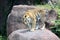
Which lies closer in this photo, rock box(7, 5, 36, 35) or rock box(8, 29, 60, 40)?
rock box(8, 29, 60, 40)

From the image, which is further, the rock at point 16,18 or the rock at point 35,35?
the rock at point 16,18

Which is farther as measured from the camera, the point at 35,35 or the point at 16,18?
the point at 16,18

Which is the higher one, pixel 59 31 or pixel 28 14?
pixel 28 14

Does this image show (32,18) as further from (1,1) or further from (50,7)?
(1,1)

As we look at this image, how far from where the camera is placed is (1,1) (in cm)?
1445

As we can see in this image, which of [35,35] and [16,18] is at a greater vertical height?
[35,35]

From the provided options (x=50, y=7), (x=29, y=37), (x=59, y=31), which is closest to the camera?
(x=29, y=37)

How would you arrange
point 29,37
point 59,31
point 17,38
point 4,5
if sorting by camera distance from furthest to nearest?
1. point 4,5
2. point 59,31
3. point 17,38
4. point 29,37

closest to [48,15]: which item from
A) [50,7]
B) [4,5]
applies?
[50,7]

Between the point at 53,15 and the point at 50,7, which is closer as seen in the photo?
the point at 53,15

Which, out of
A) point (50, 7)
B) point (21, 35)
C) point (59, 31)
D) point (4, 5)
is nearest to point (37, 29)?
point (21, 35)

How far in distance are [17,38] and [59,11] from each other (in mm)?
4464

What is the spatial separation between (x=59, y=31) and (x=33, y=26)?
265 cm

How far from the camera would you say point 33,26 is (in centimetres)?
766
